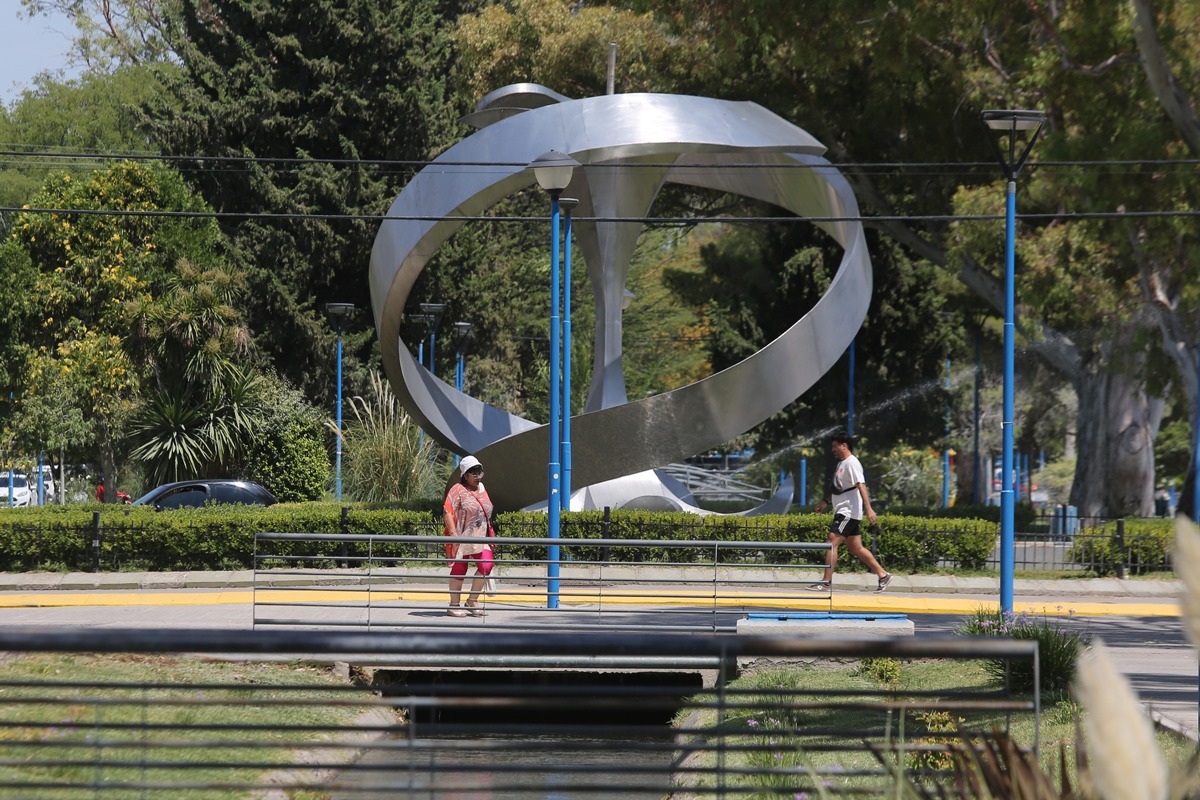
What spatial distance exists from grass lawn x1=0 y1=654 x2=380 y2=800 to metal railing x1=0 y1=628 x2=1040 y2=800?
3 centimetres

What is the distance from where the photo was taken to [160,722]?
689 cm

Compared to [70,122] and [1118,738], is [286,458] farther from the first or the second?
[1118,738]

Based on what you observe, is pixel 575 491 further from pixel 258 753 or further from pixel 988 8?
pixel 258 753

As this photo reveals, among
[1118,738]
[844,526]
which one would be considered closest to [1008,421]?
[844,526]

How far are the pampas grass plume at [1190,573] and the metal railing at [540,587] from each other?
10.2m

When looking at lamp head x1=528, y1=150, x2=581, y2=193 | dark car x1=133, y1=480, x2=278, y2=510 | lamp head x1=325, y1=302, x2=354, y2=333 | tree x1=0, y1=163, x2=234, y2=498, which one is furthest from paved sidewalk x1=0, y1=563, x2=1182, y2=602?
tree x1=0, y1=163, x2=234, y2=498

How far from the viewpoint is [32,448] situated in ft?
126

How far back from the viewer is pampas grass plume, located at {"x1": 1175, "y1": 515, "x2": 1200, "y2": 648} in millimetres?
2174

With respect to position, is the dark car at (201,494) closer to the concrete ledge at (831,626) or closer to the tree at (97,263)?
the tree at (97,263)

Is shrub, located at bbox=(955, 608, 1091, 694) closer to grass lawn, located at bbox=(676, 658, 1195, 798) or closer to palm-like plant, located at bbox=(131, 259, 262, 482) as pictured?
grass lawn, located at bbox=(676, 658, 1195, 798)

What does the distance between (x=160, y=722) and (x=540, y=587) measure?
42.3 ft

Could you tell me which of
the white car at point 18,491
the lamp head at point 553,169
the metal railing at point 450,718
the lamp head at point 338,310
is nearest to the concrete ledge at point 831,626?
the metal railing at point 450,718

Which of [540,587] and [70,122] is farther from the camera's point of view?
[70,122]

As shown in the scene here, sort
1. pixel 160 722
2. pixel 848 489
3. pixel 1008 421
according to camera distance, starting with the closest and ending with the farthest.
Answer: pixel 160 722
pixel 1008 421
pixel 848 489
